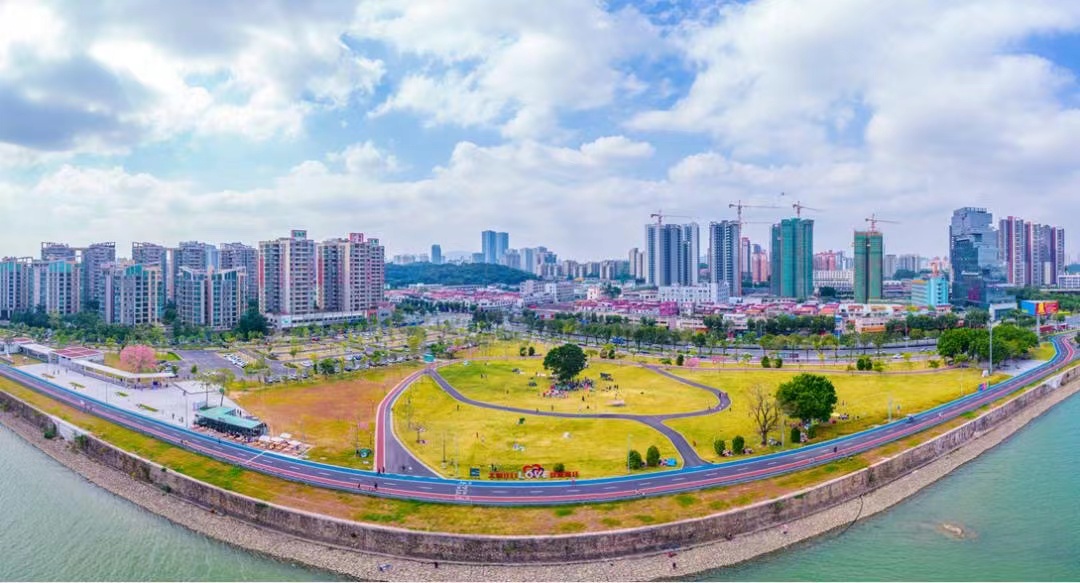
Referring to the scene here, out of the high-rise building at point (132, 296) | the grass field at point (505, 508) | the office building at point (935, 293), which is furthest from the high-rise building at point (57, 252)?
the office building at point (935, 293)

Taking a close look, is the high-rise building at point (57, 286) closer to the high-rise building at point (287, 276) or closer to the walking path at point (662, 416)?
the high-rise building at point (287, 276)

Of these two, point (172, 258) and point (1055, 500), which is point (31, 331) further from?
point (1055, 500)

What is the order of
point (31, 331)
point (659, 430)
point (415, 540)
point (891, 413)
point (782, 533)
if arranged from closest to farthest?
point (415, 540) < point (782, 533) < point (659, 430) < point (891, 413) < point (31, 331)

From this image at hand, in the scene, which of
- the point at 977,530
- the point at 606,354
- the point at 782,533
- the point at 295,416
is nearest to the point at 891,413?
the point at 977,530

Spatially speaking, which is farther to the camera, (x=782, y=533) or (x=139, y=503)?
(x=139, y=503)

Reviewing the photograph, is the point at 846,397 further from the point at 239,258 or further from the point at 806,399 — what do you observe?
the point at 239,258

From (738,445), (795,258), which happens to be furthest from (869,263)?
(738,445)

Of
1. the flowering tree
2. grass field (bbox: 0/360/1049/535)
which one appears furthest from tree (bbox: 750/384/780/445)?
the flowering tree

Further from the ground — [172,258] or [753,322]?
[172,258]
